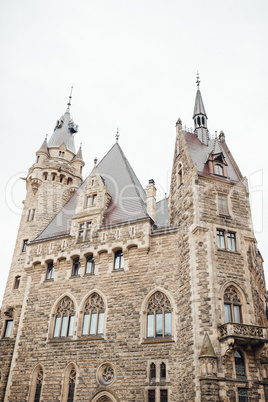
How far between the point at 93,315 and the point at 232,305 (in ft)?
24.0

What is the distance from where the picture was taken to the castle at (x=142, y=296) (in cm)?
1514

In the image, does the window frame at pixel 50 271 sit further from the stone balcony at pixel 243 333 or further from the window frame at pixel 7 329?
the stone balcony at pixel 243 333

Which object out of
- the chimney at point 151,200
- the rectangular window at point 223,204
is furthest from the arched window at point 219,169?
the chimney at point 151,200

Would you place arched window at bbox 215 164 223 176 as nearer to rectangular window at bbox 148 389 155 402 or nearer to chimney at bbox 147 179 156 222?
chimney at bbox 147 179 156 222

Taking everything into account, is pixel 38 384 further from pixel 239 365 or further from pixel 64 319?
pixel 239 365

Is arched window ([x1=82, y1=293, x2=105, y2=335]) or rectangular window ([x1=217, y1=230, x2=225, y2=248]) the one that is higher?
rectangular window ([x1=217, y1=230, x2=225, y2=248])

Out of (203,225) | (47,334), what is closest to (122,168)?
(203,225)

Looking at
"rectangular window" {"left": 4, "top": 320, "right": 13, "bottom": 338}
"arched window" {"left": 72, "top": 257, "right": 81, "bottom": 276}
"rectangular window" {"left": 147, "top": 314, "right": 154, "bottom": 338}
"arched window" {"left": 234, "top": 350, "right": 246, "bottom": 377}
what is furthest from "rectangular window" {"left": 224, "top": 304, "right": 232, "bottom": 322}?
"rectangular window" {"left": 4, "top": 320, "right": 13, "bottom": 338}

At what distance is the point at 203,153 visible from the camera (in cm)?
2239

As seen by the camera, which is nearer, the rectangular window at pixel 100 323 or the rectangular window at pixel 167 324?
the rectangular window at pixel 167 324

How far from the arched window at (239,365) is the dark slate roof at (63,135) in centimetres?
2162

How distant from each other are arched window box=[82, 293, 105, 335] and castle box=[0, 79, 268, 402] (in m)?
0.05

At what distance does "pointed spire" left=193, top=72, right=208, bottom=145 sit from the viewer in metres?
25.0

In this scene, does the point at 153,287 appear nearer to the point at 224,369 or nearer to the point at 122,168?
the point at 224,369
